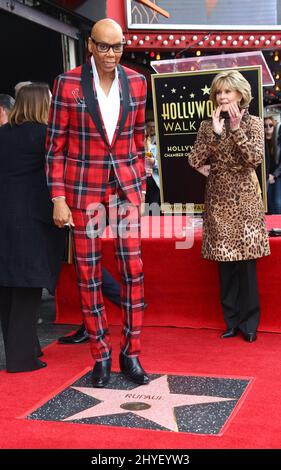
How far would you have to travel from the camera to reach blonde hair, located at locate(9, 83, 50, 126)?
12.1 ft

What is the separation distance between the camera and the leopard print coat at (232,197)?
4.05 meters

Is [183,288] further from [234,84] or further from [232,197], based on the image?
[234,84]

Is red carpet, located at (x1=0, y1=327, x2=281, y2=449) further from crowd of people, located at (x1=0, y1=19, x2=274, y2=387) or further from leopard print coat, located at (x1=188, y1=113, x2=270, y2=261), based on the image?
leopard print coat, located at (x1=188, y1=113, x2=270, y2=261)

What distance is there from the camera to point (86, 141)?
3232 mm

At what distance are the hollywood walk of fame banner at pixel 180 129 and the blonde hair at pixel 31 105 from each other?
1527 millimetres

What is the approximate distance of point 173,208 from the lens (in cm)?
519

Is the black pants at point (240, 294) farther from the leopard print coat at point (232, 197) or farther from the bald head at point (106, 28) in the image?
the bald head at point (106, 28)

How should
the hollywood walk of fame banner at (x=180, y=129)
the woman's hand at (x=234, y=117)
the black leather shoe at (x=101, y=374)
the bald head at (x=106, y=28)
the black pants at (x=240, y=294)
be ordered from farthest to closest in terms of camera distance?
the hollywood walk of fame banner at (x=180, y=129), the black pants at (x=240, y=294), the woman's hand at (x=234, y=117), the black leather shoe at (x=101, y=374), the bald head at (x=106, y=28)

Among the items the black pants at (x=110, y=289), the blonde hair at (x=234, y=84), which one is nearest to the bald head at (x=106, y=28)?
the blonde hair at (x=234, y=84)

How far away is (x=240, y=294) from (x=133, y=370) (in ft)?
3.65

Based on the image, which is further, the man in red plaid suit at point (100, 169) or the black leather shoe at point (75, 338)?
the black leather shoe at point (75, 338)

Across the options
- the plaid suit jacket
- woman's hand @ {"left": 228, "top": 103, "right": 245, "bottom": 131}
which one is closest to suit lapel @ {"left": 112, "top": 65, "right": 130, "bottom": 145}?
the plaid suit jacket
